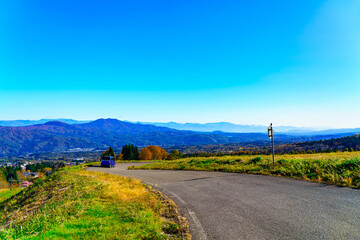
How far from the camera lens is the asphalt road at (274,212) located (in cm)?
480

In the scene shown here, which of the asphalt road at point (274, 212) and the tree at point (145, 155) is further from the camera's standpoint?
the tree at point (145, 155)

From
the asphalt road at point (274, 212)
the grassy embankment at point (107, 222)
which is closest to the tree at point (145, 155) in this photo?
the asphalt road at point (274, 212)

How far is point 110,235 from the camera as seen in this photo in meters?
4.59

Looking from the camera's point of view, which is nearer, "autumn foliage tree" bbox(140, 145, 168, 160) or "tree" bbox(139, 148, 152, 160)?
"tree" bbox(139, 148, 152, 160)

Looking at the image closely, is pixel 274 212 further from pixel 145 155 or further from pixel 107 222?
pixel 145 155

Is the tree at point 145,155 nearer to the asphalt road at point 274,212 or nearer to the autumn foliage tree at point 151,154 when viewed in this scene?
the autumn foliage tree at point 151,154

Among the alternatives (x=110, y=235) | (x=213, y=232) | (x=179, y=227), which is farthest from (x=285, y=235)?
(x=110, y=235)

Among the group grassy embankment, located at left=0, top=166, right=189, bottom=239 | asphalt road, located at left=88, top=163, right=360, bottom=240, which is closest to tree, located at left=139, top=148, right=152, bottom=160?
asphalt road, located at left=88, top=163, right=360, bottom=240

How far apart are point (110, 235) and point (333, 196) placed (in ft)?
26.6

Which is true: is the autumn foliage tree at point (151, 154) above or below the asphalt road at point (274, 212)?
below

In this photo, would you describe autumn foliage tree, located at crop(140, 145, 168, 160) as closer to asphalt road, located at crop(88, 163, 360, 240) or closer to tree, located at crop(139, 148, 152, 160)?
tree, located at crop(139, 148, 152, 160)

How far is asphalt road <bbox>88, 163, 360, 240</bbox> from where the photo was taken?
4.80m

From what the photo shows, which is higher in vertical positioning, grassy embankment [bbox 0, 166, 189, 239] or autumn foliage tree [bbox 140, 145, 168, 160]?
grassy embankment [bbox 0, 166, 189, 239]

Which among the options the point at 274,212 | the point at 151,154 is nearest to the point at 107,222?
the point at 274,212
